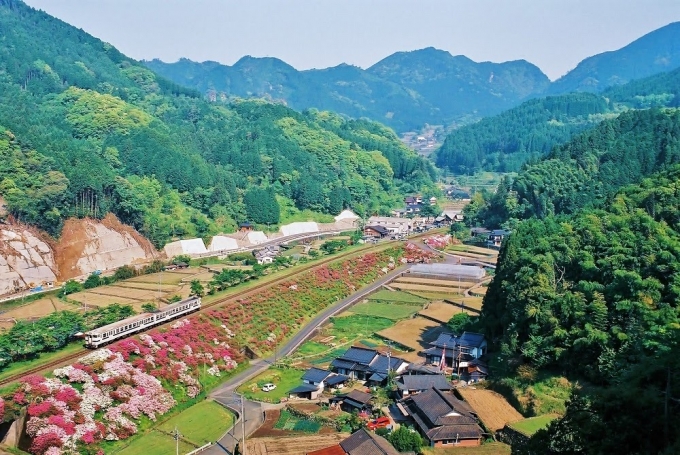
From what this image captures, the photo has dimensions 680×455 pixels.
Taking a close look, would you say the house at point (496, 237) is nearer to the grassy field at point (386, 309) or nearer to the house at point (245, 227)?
the grassy field at point (386, 309)

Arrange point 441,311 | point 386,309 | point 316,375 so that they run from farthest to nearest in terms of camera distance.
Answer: point 386,309, point 441,311, point 316,375

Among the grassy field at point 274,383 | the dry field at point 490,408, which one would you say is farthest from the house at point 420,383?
the grassy field at point 274,383

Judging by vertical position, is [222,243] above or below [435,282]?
above

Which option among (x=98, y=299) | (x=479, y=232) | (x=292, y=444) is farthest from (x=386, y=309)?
(x=479, y=232)

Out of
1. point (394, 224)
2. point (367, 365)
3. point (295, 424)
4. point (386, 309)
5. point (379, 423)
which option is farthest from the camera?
point (394, 224)

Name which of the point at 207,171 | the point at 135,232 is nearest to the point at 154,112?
the point at 207,171

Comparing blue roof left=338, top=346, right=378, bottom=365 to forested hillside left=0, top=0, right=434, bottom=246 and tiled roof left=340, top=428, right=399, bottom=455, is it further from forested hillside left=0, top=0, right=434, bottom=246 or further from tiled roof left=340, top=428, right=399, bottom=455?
forested hillside left=0, top=0, right=434, bottom=246

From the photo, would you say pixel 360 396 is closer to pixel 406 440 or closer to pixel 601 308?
pixel 406 440

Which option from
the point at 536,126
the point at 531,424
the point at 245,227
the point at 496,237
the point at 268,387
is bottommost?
the point at 268,387
